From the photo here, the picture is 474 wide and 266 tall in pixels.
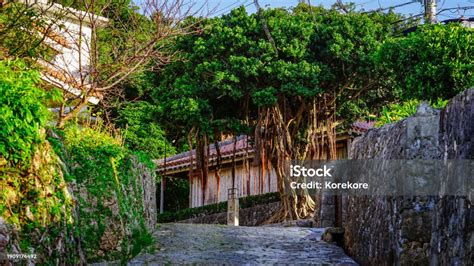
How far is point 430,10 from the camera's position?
21875 millimetres

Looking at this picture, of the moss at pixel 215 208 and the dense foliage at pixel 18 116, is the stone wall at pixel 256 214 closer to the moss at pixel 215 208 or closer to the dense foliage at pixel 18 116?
the moss at pixel 215 208

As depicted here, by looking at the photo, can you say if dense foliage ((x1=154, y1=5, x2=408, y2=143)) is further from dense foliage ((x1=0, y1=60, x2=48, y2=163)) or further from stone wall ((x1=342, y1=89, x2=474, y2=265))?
dense foliage ((x1=0, y1=60, x2=48, y2=163))

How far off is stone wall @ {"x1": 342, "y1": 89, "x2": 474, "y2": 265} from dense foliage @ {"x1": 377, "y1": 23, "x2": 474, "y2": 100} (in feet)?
13.6

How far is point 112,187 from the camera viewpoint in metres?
10.6

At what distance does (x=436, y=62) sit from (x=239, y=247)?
623 centimetres

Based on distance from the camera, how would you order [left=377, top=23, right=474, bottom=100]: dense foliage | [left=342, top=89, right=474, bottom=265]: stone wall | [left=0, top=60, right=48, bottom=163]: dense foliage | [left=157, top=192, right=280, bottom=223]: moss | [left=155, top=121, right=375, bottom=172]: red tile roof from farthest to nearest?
[left=157, top=192, right=280, bottom=223]: moss < [left=155, top=121, right=375, bottom=172]: red tile roof < [left=377, top=23, right=474, bottom=100]: dense foliage < [left=0, top=60, right=48, bottom=163]: dense foliage < [left=342, top=89, right=474, bottom=265]: stone wall

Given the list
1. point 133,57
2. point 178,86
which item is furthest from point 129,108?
point 133,57

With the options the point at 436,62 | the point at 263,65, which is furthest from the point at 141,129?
the point at 436,62

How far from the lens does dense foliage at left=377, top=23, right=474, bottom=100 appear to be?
15.6 m

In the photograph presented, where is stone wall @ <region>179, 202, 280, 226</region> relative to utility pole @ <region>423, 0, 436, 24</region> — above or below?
below

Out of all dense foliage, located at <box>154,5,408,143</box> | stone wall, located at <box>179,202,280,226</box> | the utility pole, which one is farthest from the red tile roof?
the utility pole

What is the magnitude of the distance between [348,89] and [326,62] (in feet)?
4.93

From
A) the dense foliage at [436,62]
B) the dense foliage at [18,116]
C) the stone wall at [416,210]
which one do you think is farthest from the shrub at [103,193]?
the dense foliage at [436,62]

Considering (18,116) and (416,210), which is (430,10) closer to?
(416,210)
